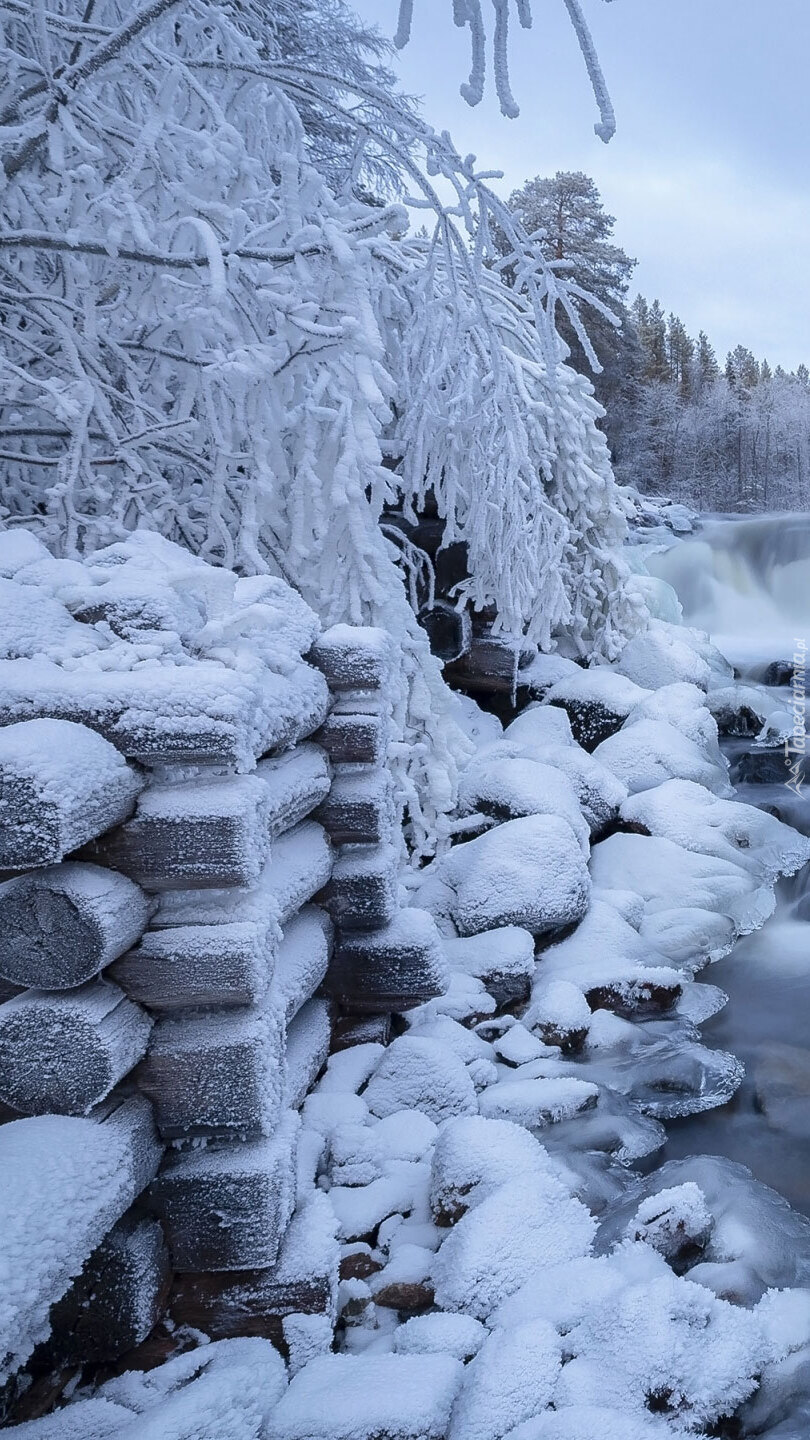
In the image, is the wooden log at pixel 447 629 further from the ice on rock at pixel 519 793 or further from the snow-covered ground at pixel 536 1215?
the snow-covered ground at pixel 536 1215

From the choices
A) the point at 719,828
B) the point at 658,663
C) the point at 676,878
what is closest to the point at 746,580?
the point at 658,663

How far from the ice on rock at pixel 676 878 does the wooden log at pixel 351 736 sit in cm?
261

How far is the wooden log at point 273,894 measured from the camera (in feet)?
6.43

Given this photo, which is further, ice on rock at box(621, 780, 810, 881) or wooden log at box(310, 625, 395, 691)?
ice on rock at box(621, 780, 810, 881)

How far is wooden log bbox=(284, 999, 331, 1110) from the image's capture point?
259 centimetres

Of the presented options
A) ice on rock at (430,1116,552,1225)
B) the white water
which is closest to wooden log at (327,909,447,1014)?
ice on rock at (430,1116,552,1225)

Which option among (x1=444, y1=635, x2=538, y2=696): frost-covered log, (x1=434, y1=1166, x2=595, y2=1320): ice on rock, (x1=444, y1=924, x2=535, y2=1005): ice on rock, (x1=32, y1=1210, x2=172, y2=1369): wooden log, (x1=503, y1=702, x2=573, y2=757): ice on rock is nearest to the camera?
(x1=32, y1=1210, x2=172, y2=1369): wooden log

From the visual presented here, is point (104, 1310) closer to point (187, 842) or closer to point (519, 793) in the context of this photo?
point (187, 842)

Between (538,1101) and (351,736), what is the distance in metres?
1.51

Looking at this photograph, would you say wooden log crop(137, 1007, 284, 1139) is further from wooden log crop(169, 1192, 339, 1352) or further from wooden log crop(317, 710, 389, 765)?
wooden log crop(317, 710, 389, 765)

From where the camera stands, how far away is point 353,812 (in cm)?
316

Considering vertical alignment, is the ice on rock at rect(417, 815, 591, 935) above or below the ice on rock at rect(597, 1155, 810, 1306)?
above

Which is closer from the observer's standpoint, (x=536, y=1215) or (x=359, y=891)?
(x=536, y=1215)

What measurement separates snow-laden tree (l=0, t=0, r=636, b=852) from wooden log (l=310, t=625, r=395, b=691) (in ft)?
2.40
